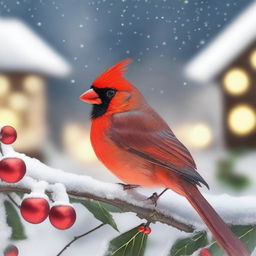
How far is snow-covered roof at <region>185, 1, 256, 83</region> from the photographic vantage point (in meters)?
0.75

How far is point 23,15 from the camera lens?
736mm

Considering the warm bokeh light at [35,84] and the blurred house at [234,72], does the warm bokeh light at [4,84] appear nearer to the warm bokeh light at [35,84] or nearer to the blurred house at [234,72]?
the warm bokeh light at [35,84]

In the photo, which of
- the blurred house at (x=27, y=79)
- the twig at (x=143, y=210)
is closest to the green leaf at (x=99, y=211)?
the twig at (x=143, y=210)

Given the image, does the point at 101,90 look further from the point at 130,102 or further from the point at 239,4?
the point at 239,4

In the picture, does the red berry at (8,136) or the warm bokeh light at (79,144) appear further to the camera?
the warm bokeh light at (79,144)

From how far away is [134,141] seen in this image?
0.67 metres

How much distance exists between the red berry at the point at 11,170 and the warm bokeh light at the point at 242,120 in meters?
0.31

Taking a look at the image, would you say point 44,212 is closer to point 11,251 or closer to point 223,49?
point 11,251

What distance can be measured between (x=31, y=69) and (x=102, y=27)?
4.1 inches

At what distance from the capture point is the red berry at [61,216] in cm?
56

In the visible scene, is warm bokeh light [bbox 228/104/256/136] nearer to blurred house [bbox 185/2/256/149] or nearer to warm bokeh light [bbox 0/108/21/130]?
blurred house [bbox 185/2/256/149]

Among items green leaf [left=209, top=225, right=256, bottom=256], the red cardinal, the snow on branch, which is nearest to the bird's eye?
the red cardinal

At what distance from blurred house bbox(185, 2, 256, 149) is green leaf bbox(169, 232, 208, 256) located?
14 centimetres

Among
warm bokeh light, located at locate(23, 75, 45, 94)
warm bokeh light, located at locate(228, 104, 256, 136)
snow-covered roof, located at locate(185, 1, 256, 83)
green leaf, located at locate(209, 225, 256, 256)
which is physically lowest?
green leaf, located at locate(209, 225, 256, 256)
